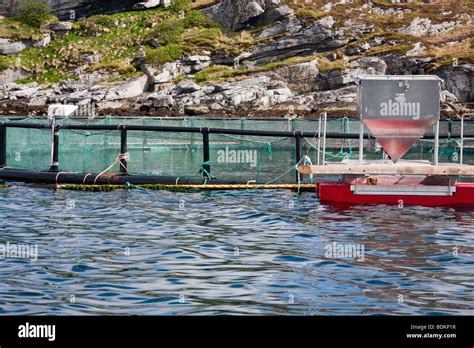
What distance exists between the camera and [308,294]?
1112cm

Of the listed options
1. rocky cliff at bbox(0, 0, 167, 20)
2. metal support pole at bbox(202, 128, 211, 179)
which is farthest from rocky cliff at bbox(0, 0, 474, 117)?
metal support pole at bbox(202, 128, 211, 179)

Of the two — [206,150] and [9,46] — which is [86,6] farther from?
[206,150]

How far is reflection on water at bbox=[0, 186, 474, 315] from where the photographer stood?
35.0 ft

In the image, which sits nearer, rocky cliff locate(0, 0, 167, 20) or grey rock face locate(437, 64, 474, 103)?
grey rock face locate(437, 64, 474, 103)

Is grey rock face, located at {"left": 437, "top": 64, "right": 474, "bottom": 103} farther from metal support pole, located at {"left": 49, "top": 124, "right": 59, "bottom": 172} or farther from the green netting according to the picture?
metal support pole, located at {"left": 49, "top": 124, "right": 59, "bottom": 172}

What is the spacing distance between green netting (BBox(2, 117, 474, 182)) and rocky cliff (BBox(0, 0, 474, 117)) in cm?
5749

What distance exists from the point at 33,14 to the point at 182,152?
10872 centimetres

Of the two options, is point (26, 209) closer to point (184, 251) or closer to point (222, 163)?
point (184, 251)

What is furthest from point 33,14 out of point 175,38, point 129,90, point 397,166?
point 397,166

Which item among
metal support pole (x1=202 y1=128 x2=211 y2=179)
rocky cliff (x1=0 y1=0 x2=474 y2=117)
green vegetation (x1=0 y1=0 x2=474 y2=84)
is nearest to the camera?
metal support pole (x1=202 y1=128 x2=211 y2=179)

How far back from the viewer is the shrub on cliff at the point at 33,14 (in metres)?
136
